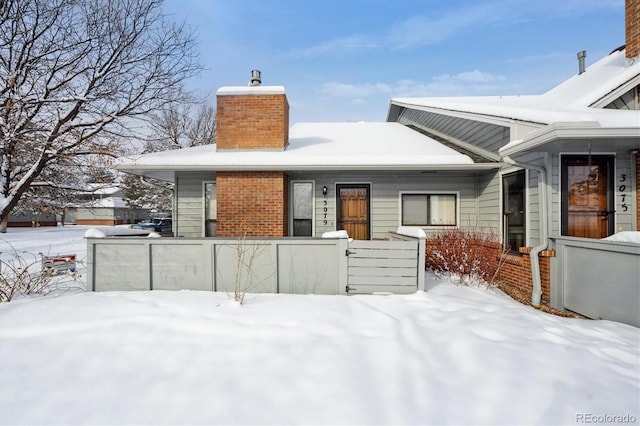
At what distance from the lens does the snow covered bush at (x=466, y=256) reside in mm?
6547

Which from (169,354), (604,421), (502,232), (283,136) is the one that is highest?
(283,136)

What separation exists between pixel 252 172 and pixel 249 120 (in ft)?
5.24

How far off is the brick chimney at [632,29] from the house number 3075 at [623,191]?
3.69 meters

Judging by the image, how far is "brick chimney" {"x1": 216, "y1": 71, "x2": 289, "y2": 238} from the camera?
764 cm

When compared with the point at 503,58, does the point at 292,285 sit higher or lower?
lower

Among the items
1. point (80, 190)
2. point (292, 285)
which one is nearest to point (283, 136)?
point (292, 285)

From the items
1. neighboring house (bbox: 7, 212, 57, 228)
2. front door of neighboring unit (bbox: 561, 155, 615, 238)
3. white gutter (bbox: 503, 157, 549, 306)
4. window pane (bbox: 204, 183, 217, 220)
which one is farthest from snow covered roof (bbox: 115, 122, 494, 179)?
neighboring house (bbox: 7, 212, 57, 228)

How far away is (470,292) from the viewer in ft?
18.8

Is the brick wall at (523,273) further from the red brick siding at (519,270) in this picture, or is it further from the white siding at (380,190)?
the white siding at (380,190)

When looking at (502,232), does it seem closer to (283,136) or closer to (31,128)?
(283,136)

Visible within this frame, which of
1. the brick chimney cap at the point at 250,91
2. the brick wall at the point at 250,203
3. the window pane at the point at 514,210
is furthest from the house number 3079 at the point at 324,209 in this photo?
the window pane at the point at 514,210

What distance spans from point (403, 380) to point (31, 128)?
35.4ft

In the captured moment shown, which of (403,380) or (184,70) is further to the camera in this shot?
(184,70)

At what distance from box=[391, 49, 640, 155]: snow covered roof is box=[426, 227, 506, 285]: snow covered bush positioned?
226cm
